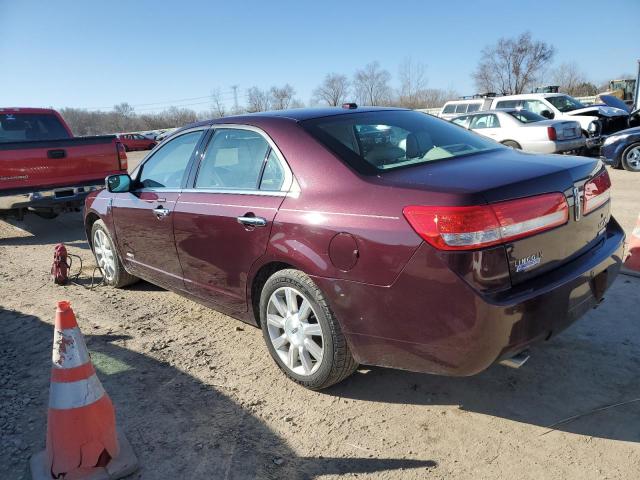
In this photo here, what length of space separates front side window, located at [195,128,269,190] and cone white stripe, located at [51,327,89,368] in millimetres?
1399

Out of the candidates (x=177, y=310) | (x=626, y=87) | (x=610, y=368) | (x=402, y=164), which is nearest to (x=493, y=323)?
(x=402, y=164)

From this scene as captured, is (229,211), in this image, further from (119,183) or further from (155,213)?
(119,183)

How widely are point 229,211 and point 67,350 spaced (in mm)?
1317

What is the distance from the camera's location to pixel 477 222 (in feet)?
7.40

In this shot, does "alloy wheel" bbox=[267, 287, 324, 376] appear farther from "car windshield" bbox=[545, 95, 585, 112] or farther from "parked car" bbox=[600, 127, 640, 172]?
"car windshield" bbox=[545, 95, 585, 112]

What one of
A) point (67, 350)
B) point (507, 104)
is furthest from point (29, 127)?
point (507, 104)

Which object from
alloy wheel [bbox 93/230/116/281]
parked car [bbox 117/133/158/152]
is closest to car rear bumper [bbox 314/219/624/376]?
alloy wheel [bbox 93/230/116/281]

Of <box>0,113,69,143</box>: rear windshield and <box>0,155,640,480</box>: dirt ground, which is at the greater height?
<box>0,113,69,143</box>: rear windshield

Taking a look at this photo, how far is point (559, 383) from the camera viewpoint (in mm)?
3021

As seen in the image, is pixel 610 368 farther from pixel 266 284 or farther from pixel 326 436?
pixel 266 284

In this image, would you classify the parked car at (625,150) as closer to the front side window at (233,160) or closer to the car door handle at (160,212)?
the front side window at (233,160)

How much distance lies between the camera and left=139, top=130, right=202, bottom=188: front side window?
404 cm

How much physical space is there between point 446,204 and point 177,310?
3079 millimetres

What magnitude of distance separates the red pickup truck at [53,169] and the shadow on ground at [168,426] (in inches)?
168
